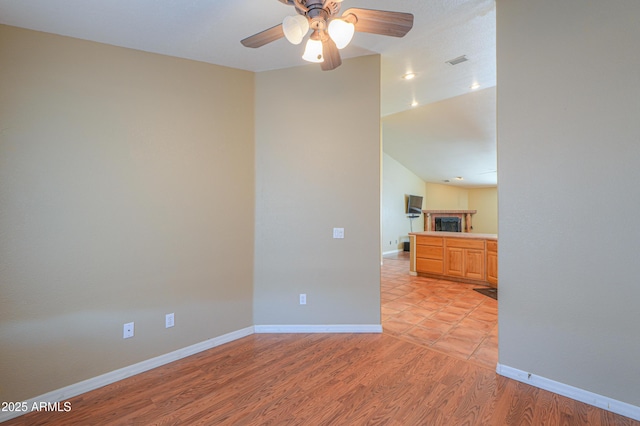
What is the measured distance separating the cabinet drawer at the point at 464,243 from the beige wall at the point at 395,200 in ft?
12.0

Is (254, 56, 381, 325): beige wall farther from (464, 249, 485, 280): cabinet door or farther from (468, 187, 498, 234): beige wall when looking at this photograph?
(468, 187, 498, 234): beige wall

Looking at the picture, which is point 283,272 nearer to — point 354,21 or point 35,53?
point 354,21

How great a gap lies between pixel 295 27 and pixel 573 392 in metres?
3.00

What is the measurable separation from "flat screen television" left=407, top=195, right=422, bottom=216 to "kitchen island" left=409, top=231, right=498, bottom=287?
4.58m

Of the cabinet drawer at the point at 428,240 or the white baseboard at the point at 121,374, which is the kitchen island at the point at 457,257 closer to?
the cabinet drawer at the point at 428,240

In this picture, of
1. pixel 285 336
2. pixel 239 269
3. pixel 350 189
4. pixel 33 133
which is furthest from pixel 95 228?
pixel 350 189

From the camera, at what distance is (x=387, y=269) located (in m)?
6.58

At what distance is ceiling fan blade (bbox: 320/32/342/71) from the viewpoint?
1.73m

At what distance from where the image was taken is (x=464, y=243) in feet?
16.6

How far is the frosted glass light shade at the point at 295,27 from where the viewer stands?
1.52 metres

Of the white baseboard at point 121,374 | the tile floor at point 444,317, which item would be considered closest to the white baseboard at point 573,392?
the tile floor at point 444,317

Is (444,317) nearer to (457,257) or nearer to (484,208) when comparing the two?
(457,257)

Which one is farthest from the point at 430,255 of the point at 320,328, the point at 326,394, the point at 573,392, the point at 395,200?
the point at 395,200

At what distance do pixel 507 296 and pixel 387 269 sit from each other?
4.42 meters
